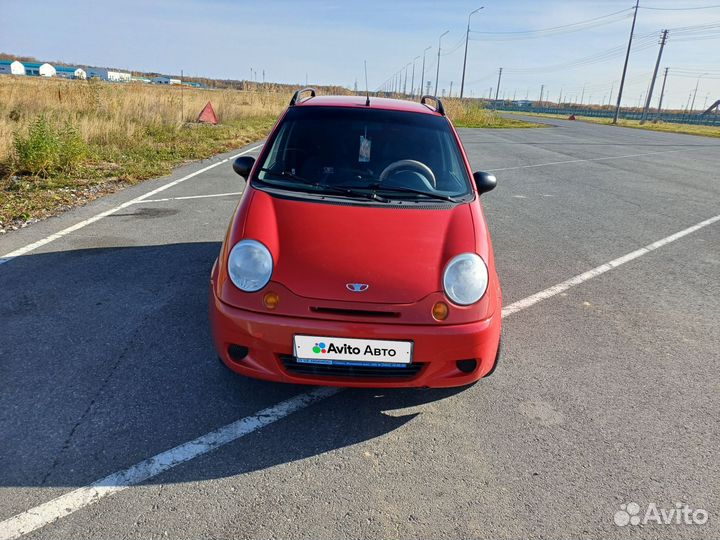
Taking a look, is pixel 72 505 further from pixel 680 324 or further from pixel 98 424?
pixel 680 324

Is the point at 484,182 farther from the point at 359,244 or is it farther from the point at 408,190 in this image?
the point at 359,244

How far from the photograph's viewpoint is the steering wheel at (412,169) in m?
3.54

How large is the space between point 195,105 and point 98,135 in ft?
30.1

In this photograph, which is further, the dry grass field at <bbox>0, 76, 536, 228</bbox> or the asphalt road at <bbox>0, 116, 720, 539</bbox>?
the dry grass field at <bbox>0, 76, 536, 228</bbox>

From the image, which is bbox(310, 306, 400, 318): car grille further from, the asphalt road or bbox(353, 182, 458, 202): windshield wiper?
bbox(353, 182, 458, 202): windshield wiper

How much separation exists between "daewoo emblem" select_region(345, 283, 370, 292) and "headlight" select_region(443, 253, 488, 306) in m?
0.43

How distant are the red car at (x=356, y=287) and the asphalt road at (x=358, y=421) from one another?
1.16 feet

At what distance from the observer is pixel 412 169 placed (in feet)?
11.8

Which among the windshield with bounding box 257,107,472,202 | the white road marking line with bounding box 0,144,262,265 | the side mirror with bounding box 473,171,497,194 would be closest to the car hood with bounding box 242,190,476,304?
the windshield with bounding box 257,107,472,202

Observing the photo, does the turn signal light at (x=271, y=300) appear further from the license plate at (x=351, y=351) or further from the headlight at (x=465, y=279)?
the headlight at (x=465, y=279)

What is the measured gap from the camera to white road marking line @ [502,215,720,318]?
434 cm

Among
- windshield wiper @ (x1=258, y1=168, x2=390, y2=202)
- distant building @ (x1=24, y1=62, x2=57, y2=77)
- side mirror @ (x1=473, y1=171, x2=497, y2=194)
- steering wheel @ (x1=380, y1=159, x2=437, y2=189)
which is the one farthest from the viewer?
distant building @ (x1=24, y1=62, x2=57, y2=77)

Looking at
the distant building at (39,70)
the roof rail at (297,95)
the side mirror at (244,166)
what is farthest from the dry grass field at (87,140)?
the distant building at (39,70)

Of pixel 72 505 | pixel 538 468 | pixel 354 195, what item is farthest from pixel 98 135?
pixel 538 468
